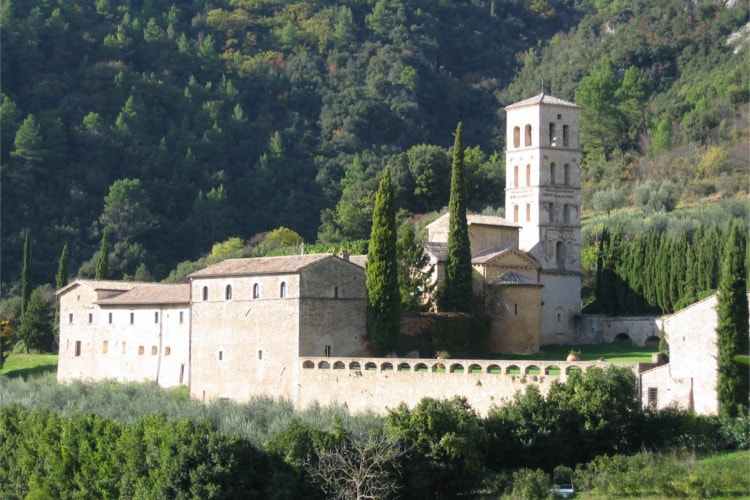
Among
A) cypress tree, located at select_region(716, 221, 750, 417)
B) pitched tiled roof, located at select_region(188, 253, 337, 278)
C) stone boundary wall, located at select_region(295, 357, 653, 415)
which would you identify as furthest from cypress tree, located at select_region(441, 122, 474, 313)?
cypress tree, located at select_region(716, 221, 750, 417)

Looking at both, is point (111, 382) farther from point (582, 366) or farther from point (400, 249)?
point (582, 366)

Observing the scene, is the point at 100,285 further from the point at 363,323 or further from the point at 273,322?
the point at 363,323

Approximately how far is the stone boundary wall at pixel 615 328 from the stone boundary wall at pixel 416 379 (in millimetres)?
12542

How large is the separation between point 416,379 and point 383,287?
4.27 metres

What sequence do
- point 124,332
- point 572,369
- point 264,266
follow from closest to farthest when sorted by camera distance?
point 572,369, point 264,266, point 124,332

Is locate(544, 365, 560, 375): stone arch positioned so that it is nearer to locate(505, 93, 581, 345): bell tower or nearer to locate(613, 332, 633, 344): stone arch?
locate(613, 332, 633, 344): stone arch

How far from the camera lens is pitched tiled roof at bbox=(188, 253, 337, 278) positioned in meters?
49.7

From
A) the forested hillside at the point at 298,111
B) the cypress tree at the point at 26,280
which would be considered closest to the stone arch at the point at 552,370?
the forested hillside at the point at 298,111

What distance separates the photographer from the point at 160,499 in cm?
3716

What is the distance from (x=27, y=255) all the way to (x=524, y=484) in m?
40.8

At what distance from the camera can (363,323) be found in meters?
50.4

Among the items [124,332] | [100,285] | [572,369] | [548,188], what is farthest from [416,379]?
[100,285]

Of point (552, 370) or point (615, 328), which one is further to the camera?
point (615, 328)

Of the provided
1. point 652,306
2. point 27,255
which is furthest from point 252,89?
point 652,306
